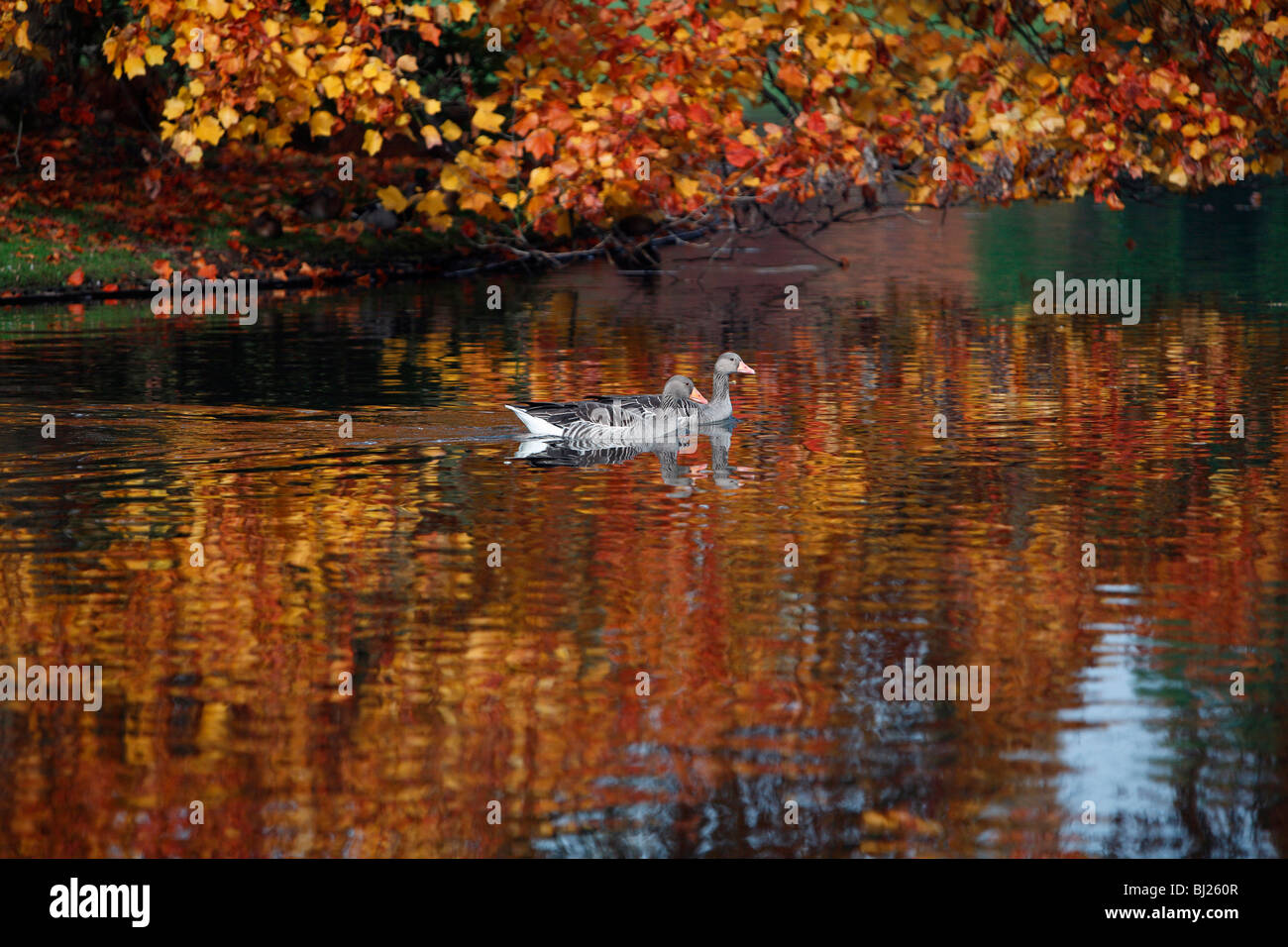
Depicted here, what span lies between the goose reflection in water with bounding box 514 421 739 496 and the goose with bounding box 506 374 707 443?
115mm

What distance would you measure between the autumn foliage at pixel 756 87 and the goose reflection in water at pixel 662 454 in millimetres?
8995

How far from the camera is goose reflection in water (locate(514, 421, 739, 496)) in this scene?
653 inches

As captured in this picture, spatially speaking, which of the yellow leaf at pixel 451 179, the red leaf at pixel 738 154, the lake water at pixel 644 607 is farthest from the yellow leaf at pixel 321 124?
the red leaf at pixel 738 154

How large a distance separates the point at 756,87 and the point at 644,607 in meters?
17.6

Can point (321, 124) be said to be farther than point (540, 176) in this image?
No

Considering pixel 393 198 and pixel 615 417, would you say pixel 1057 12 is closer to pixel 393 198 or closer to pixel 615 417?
pixel 393 198

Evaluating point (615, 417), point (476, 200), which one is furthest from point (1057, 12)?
point (615, 417)

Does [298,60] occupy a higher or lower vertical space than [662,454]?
higher

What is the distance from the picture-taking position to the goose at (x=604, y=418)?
17703 mm

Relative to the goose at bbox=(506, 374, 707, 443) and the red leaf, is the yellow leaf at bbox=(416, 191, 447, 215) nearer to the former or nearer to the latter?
the red leaf

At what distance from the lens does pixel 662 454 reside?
18.0 metres

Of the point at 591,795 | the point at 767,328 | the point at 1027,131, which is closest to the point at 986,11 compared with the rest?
the point at 1027,131

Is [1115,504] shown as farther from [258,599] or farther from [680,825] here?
[680,825]

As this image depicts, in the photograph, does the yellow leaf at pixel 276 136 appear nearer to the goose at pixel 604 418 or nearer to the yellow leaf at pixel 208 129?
the yellow leaf at pixel 208 129
